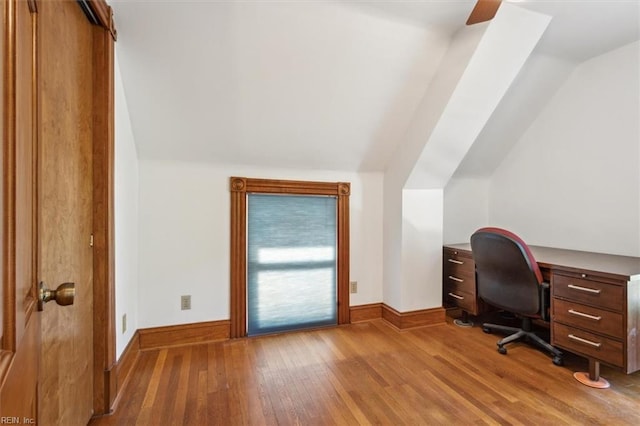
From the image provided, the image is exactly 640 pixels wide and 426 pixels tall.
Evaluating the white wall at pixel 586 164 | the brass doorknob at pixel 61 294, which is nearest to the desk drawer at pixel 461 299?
the white wall at pixel 586 164

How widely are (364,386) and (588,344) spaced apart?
1.36m

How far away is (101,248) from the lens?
153 cm

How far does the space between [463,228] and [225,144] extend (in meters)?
2.55

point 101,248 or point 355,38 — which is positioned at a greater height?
point 355,38

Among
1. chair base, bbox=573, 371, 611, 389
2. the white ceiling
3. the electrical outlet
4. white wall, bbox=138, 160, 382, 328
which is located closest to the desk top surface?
chair base, bbox=573, 371, 611, 389

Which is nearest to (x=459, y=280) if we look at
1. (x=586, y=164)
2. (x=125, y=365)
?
(x=586, y=164)

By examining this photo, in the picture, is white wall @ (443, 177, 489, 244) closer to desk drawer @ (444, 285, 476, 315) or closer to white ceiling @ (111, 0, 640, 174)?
desk drawer @ (444, 285, 476, 315)

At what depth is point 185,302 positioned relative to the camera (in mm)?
2352

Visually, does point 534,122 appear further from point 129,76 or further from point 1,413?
point 1,413

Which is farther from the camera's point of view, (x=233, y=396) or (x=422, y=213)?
(x=422, y=213)

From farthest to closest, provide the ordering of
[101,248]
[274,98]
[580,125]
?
[580,125]
[274,98]
[101,248]

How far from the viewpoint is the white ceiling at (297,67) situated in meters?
1.67

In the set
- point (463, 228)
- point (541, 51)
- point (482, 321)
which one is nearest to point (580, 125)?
point (541, 51)

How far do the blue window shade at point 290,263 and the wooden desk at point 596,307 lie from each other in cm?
163
